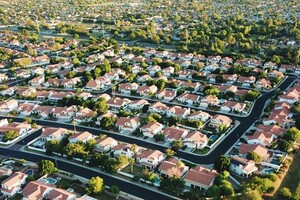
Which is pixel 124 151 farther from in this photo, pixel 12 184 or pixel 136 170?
pixel 12 184

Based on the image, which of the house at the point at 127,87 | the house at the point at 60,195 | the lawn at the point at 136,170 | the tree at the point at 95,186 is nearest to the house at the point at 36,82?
the house at the point at 127,87

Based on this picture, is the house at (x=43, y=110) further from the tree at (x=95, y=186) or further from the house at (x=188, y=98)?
the tree at (x=95, y=186)

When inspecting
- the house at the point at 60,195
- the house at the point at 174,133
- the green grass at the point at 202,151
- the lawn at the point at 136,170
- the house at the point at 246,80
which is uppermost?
the house at the point at 246,80

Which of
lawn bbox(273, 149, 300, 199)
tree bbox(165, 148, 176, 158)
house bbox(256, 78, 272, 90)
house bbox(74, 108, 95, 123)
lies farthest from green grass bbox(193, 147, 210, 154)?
house bbox(256, 78, 272, 90)

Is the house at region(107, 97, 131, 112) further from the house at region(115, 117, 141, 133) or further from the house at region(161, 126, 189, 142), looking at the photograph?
the house at region(161, 126, 189, 142)

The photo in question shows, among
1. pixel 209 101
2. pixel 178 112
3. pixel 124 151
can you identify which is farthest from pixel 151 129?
pixel 209 101
